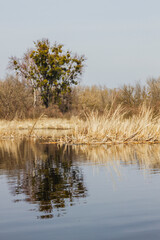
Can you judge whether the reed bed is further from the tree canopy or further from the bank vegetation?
the tree canopy

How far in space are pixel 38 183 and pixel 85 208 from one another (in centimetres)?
274

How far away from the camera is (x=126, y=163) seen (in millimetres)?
12258

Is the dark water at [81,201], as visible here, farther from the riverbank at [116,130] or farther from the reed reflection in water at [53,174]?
the riverbank at [116,130]

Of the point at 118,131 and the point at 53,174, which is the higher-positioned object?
the point at 118,131

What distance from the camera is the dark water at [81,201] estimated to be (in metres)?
5.08

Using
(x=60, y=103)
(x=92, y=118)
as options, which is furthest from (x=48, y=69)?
(x=92, y=118)

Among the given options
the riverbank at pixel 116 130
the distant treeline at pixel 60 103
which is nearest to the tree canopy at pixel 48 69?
the distant treeline at pixel 60 103

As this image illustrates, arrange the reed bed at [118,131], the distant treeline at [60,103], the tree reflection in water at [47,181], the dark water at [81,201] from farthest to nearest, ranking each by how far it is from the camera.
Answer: the distant treeline at [60,103] → the reed bed at [118,131] → the tree reflection in water at [47,181] → the dark water at [81,201]

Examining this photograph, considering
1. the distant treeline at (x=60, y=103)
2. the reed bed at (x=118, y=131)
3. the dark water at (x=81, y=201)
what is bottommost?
the dark water at (x=81, y=201)

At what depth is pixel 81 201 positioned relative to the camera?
22.3 feet

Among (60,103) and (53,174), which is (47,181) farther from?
(60,103)

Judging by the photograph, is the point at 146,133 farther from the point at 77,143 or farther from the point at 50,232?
the point at 50,232

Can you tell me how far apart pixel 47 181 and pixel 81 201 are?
2447 millimetres

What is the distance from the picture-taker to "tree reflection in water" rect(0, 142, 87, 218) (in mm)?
6805
